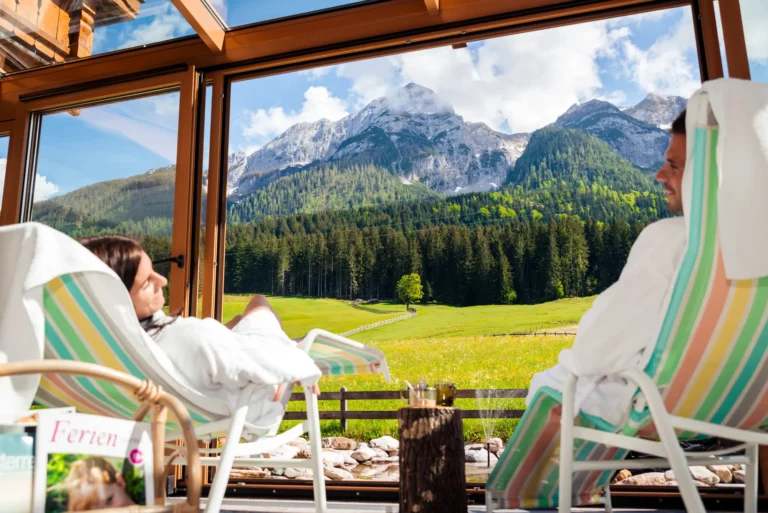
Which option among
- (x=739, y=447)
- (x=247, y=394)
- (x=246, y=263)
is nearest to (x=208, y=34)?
(x=247, y=394)

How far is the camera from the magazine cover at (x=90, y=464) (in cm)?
79

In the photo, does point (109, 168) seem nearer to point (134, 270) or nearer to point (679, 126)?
point (134, 270)

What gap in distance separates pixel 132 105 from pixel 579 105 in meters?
3.81

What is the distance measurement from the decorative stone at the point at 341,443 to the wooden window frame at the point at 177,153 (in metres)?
2.59

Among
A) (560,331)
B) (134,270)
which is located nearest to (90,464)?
(134,270)

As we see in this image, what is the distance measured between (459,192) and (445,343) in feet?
5.44

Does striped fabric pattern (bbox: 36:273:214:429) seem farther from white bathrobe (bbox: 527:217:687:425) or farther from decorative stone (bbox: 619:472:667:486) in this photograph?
decorative stone (bbox: 619:472:667:486)

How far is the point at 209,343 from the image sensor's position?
53.2 inches

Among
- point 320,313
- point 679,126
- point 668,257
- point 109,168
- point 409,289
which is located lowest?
point 668,257

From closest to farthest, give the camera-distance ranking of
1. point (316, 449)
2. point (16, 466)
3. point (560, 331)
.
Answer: point (16, 466) → point (316, 449) → point (560, 331)

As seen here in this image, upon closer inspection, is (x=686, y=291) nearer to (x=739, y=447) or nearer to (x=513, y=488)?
(x=739, y=447)

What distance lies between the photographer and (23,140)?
12.3 feet

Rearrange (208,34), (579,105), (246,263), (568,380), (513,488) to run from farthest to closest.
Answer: (246,263), (579,105), (208,34), (513,488), (568,380)

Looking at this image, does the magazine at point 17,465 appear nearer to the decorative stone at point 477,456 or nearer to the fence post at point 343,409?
the fence post at point 343,409
